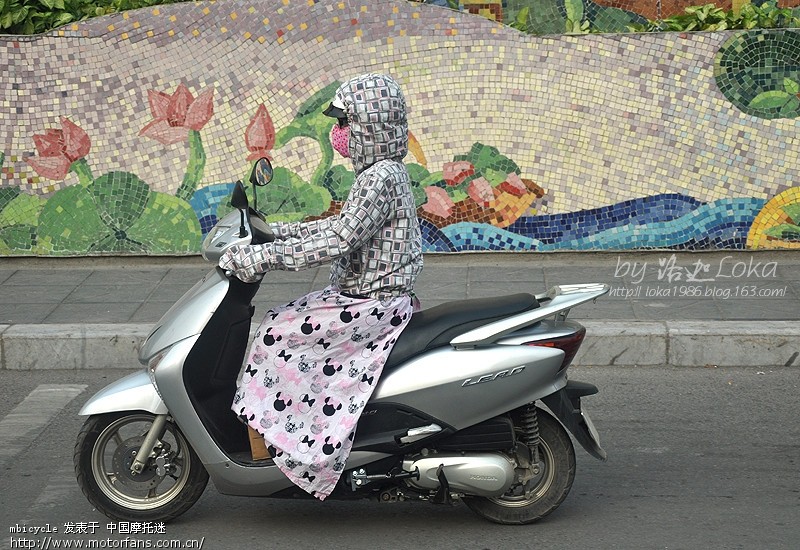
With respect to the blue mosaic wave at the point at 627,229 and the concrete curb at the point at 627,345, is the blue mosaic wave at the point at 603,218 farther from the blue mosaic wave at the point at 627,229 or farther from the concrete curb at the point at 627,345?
the concrete curb at the point at 627,345

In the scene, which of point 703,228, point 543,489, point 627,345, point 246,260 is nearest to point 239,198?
point 246,260

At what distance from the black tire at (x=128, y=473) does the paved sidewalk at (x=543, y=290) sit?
2554 mm

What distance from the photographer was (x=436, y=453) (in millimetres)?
4230

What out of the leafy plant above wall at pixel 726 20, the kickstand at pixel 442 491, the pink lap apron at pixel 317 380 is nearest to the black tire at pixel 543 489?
the kickstand at pixel 442 491

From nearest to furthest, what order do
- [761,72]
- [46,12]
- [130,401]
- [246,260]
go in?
[246,260], [130,401], [761,72], [46,12]

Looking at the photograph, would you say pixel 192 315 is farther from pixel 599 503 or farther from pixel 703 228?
pixel 703 228

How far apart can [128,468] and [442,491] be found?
116 centimetres

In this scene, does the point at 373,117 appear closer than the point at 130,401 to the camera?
Yes

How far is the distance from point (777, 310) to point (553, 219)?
190 cm

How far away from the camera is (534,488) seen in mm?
4379

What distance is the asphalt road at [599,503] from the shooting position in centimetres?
428

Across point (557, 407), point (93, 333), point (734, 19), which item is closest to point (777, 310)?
point (734, 19)

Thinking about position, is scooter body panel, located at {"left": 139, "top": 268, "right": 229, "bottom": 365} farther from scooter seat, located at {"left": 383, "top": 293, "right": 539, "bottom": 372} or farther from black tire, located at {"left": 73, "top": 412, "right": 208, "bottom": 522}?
scooter seat, located at {"left": 383, "top": 293, "right": 539, "bottom": 372}

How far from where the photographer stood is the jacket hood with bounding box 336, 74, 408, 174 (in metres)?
4.09
